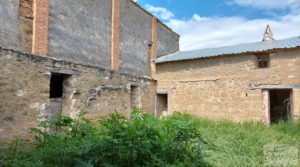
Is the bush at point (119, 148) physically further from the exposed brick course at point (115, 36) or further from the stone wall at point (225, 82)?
the stone wall at point (225, 82)

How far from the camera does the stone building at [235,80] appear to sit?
42.2ft

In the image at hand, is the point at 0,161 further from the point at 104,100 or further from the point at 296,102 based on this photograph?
the point at 296,102

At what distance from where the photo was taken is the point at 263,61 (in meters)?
13.6

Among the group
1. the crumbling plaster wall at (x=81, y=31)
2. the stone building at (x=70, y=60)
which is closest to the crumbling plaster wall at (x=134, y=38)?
the stone building at (x=70, y=60)

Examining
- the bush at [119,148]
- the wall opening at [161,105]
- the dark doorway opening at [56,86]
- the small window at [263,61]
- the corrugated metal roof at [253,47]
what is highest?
the corrugated metal roof at [253,47]

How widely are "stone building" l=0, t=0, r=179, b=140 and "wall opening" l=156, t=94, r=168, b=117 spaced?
1.83 feet

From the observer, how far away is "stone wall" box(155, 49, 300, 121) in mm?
12914

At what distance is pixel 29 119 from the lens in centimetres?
830

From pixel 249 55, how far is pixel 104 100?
23.2ft

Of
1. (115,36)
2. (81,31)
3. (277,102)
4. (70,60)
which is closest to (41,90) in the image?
(70,60)

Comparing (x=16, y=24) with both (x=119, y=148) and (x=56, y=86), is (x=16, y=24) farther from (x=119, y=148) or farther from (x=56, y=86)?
(x=119, y=148)

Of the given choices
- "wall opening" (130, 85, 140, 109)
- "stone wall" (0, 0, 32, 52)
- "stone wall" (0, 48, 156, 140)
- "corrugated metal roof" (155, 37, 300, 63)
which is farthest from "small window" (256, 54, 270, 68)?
"stone wall" (0, 0, 32, 52)

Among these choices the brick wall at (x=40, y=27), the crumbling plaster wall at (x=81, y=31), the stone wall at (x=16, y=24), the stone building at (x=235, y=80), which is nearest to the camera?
the stone wall at (x=16, y=24)

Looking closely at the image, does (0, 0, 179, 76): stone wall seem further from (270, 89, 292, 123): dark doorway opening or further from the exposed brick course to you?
(270, 89, 292, 123): dark doorway opening
